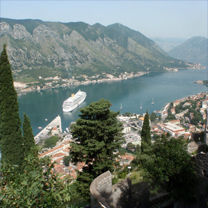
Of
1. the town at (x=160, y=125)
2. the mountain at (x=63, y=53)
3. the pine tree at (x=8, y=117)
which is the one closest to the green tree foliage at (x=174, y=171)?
the pine tree at (x=8, y=117)

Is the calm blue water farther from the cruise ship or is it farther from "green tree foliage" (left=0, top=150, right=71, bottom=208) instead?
"green tree foliage" (left=0, top=150, right=71, bottom=208)

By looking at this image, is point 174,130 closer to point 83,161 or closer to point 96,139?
point 96,139

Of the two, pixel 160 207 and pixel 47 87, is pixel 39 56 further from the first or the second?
pixel 160 207

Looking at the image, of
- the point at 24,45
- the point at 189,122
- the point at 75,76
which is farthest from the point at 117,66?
the point at 189,122

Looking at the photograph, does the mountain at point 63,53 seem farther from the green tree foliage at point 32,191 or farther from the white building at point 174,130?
the green tree foliage at point 32,191

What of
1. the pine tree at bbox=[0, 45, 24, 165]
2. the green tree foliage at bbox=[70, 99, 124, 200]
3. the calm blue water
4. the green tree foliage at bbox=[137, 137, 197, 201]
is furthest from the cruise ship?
the green tree foliage at bbox=[137, 137, 197, 201]
